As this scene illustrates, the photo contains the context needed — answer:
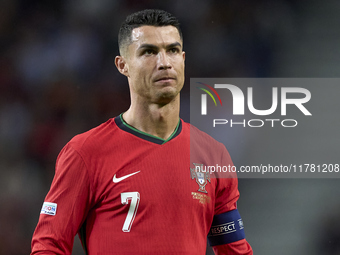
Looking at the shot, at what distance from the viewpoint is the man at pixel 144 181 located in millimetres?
2053

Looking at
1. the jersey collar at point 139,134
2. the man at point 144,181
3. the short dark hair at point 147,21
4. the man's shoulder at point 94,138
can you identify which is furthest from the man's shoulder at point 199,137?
the short dark hair at point 147,21

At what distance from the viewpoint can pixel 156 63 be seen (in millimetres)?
2170

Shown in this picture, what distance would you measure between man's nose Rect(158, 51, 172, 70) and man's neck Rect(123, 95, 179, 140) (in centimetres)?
19

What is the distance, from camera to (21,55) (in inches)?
173

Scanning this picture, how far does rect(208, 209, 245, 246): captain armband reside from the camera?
2375 millimetres

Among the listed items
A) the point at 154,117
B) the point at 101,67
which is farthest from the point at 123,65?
the point at 101,67

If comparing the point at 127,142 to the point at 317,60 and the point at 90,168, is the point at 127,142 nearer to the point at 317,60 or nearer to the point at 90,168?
the point at 90,168

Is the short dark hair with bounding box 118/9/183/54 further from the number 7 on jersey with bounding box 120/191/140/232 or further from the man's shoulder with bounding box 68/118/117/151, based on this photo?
the number 7 on jersey with bounding box 120/191/140/232

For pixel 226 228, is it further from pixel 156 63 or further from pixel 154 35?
pixel 154 35

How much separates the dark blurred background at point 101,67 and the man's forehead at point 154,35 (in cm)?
194

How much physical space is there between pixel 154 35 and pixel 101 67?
2.24 m

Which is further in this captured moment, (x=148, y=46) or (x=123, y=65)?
(x=123, y=65)

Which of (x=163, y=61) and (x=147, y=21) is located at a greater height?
(x=147, y=21)

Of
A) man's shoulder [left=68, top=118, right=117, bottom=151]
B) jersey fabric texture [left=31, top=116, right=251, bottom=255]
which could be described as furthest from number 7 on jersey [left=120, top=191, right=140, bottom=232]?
man's shoulder [left=68, top=118, right=117, bottom=151]
